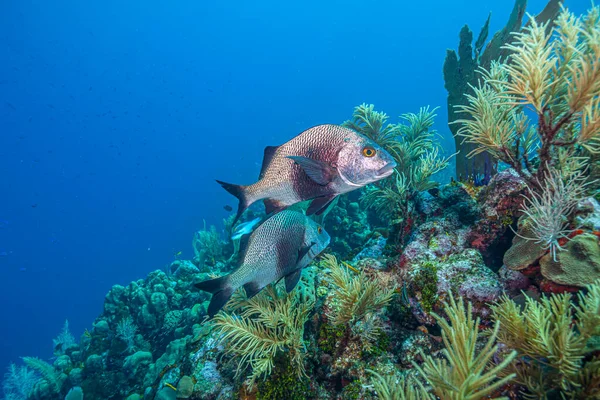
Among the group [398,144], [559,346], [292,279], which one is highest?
[398,144]

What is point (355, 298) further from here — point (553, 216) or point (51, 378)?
point (51, 378)

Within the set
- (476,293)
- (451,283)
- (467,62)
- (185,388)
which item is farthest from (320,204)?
(467,62)

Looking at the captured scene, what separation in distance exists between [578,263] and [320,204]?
85.0 inches

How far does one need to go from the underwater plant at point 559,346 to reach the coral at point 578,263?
1.50ft

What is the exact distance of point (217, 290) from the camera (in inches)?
122

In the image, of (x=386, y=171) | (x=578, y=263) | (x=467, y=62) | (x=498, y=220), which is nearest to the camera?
(x=578, y=263)

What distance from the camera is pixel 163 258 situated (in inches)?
2435

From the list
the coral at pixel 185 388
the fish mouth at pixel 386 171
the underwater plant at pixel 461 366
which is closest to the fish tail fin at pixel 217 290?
the coral at pixel 185 388

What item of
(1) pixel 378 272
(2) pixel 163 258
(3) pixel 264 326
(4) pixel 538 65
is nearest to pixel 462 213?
(1) pixel 378 272

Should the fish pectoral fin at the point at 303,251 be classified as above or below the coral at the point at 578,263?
above

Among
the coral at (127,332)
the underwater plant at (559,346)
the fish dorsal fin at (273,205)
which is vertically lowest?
the underwater plant at (559,346)

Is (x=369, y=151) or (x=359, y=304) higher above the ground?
(x=369, y=151)

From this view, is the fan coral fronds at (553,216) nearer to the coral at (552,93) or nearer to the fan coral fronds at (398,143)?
the coral at (552,93)

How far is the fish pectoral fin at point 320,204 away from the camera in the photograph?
116 inches
